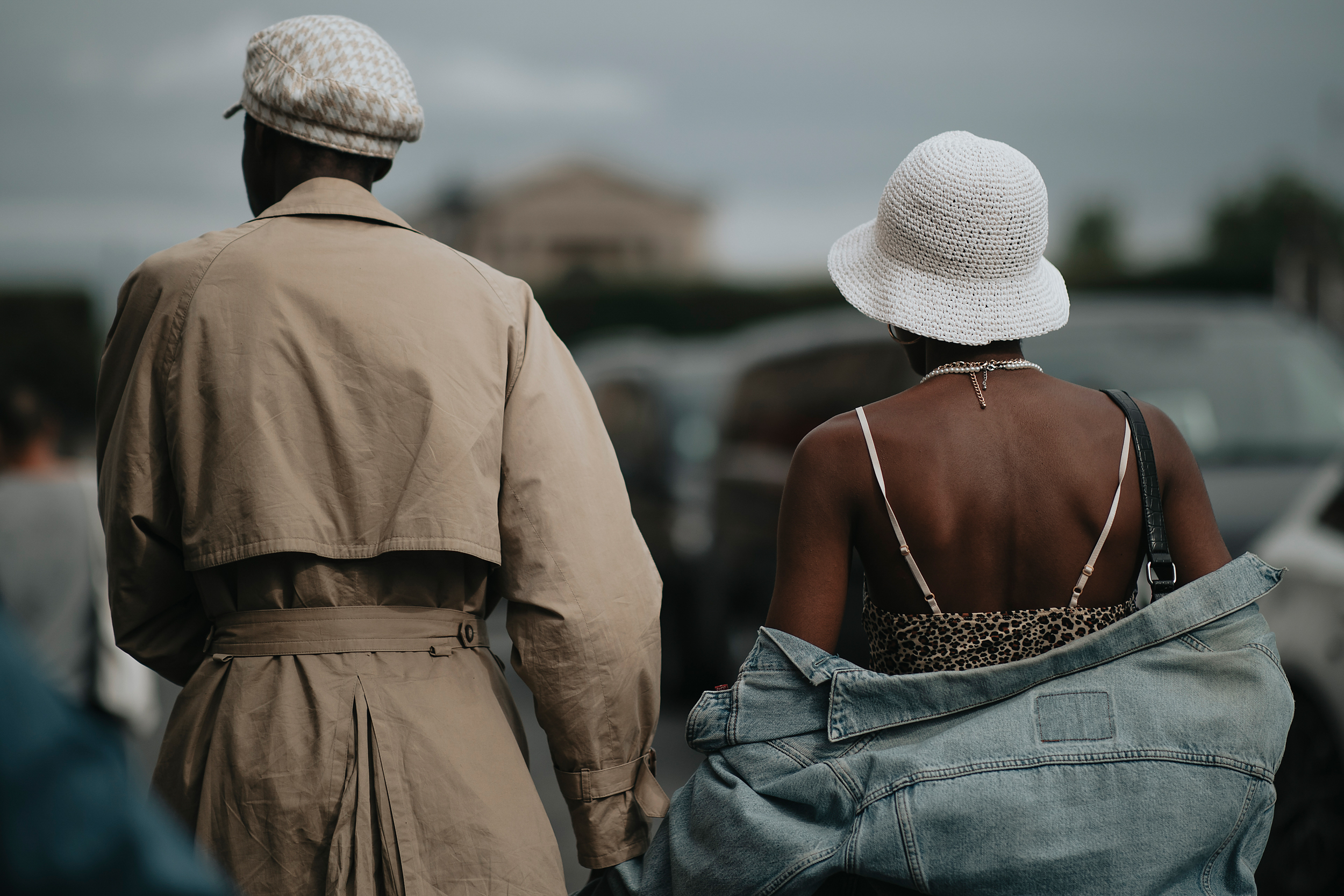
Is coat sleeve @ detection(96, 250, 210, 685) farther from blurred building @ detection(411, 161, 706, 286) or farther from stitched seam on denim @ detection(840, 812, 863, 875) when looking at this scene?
blurred building @ detection(411, 161, 706, 286)

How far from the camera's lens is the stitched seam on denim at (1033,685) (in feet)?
5.96

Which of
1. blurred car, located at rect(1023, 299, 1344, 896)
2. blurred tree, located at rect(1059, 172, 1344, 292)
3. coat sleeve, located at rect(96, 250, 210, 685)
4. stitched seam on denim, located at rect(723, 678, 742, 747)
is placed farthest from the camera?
blurred tree, located at rect(1059, 172, 1344, 292)

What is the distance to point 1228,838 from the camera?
177cm

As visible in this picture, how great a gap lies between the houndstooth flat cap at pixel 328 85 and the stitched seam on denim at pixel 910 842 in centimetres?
144

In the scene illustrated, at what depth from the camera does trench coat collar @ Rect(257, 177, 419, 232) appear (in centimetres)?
215

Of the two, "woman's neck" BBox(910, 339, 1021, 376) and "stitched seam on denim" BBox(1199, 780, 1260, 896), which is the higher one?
"woman's neck" BBox(910, 339, 1021, 376)

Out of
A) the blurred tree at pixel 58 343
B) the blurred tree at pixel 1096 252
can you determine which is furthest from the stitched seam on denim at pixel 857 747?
the blurred tree at pixel 58 343

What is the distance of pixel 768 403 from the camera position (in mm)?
7418

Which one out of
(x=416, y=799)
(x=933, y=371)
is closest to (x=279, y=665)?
(x=416, y=799)

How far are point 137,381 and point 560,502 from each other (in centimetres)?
73

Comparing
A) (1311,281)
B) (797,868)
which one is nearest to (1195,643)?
(797,868)

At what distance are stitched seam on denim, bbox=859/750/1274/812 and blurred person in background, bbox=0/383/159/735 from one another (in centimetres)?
380

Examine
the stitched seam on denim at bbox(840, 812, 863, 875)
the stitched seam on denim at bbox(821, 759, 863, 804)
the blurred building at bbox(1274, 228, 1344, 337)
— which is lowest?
the blurred building at bbox(1274, 228, 1344, 337)

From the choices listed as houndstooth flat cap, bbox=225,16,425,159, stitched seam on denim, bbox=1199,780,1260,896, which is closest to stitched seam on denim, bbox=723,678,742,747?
stitched seam on denim, bbox=1199,780,1260,896
